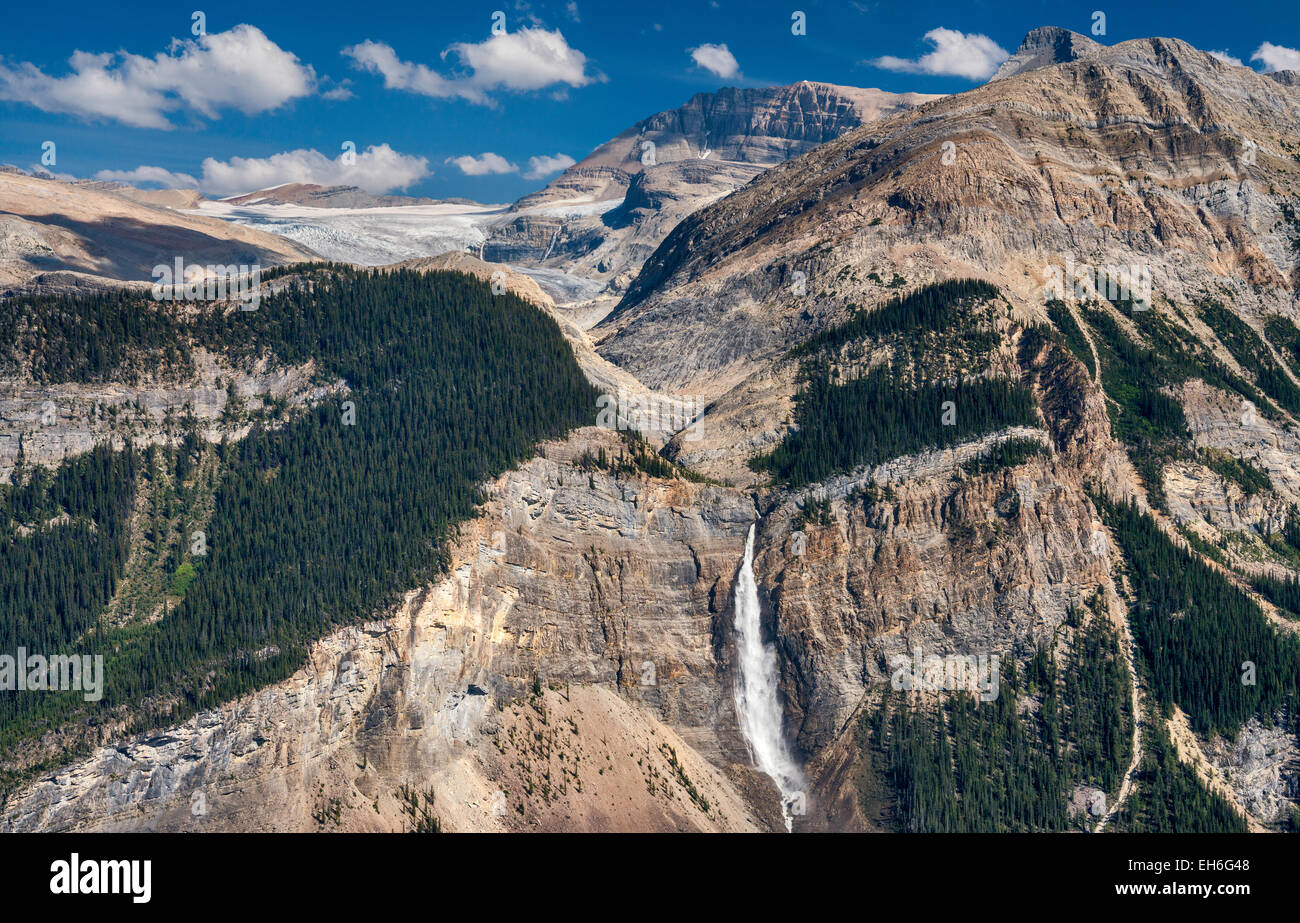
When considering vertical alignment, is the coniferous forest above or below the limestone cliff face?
above

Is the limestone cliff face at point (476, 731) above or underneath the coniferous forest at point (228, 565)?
underneath

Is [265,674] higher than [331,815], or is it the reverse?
[265,674]

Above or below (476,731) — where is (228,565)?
above

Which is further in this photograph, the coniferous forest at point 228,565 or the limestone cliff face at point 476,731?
the coniferous forest at point 228,565

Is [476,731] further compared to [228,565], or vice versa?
[228,565]

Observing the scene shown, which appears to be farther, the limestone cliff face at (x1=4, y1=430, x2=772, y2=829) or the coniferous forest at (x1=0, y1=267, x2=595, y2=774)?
the coniferous forest at (x1=0, y1=267, x2=595, y2=774)

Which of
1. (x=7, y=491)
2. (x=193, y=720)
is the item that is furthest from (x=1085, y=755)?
(x=7, y=491)

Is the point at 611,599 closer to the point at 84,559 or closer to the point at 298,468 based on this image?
the point at 298,468

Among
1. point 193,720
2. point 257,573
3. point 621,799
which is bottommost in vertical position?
point 621,799
